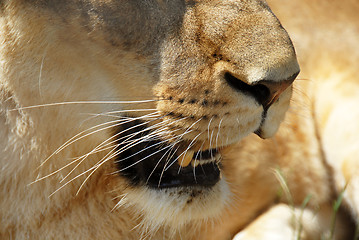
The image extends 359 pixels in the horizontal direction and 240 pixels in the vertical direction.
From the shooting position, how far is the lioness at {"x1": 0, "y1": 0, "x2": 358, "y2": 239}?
1.59 m

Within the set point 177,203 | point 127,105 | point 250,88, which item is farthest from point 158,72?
point 177,203

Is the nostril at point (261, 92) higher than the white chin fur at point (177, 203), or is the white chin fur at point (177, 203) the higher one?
the nostril at point (261, 92)

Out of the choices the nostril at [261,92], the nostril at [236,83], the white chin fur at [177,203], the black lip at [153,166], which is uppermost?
the nostril at [236,83]

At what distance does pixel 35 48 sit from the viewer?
164 cm

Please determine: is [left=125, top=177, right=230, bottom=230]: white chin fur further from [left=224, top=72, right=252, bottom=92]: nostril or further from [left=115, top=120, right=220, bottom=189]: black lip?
[left=224, top=72, right=252, bottom=92]: nostril

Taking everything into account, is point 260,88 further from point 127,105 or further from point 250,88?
point 127,105

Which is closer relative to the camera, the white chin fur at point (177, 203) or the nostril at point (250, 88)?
the nostril at point (250, 88)

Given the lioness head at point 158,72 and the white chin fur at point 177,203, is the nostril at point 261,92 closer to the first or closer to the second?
the lioness head at point 158,72

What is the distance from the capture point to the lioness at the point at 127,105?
62.5 inches

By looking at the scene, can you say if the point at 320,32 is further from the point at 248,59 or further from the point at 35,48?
the point at 35,48

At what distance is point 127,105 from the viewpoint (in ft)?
5.49

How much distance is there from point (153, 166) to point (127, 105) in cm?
22

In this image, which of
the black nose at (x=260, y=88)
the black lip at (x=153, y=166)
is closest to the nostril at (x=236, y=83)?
the black nose at (x=260, y=88)

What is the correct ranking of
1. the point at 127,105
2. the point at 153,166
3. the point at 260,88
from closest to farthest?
the point at 260,88, the point at 127,105, the point at 153,166
